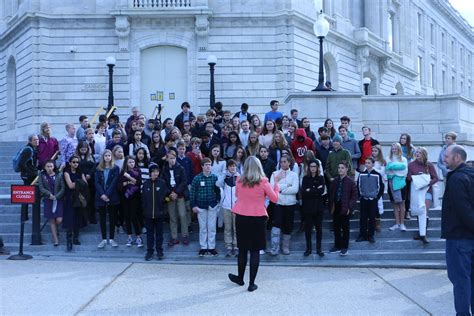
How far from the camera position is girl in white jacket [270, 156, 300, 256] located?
9836mm

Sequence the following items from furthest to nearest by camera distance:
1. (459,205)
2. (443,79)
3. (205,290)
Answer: (443,79) < (205,290) < (459,205)

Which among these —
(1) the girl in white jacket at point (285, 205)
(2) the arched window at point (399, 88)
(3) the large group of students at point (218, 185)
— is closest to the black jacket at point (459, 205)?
(3) the large group of students at point (218, 185)

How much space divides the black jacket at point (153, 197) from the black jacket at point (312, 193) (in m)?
2.50

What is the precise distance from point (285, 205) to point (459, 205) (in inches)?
170

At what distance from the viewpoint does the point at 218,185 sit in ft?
33.1

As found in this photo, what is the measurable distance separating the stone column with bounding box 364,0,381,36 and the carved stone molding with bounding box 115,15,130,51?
18009mm

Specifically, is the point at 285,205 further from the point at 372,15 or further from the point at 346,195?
the point at 372,15

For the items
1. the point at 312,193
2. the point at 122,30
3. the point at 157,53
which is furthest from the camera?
the point at 157,53

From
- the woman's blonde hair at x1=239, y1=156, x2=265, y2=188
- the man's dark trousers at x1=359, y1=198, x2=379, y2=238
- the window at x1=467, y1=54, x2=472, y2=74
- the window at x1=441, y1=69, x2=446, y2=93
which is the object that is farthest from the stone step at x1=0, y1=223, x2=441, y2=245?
the window at x1=467, y1=54, x2=472, y2=74

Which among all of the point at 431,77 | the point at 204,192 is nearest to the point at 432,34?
the point at 431,77

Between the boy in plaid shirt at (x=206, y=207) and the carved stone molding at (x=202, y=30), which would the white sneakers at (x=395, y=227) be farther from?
the carved stone molding at (x=202, y=30)

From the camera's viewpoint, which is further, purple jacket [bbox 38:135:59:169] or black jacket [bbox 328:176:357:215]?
purple jacket [bbox 38:135:59:169]

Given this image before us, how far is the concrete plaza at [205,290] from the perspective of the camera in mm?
6742

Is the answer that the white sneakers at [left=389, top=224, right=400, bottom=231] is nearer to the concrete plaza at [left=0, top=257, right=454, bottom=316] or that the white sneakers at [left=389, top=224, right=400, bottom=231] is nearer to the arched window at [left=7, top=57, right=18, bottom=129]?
the concrete plaza at [left=0, top=257, right=454, bottom=316]
